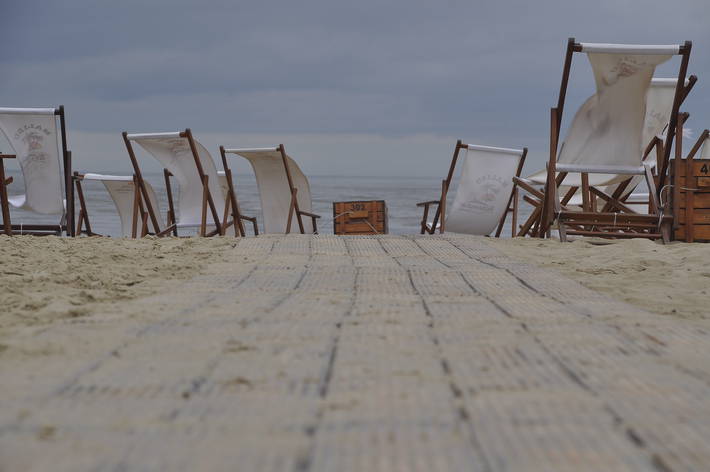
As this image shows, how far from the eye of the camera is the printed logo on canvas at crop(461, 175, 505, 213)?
29.2ft

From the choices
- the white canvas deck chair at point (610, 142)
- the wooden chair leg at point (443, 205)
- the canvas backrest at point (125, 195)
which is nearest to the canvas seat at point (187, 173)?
the canvas backrest at point (125, 195)

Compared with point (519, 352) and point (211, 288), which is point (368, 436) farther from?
point (211, 288)

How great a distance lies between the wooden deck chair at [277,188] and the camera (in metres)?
9.44

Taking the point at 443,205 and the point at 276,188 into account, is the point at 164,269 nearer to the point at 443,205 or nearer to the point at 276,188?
the point at 443,205

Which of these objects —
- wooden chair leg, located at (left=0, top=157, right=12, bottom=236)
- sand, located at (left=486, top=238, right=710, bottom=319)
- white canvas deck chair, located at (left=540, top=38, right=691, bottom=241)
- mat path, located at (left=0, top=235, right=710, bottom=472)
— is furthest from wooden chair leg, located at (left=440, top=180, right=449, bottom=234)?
mat path, located at (left=0, top=235, right=710, bottom=472)

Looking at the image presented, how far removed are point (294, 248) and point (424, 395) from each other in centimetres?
356

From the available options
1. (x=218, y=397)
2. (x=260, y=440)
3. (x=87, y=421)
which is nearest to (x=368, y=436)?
(x=260, y=440)

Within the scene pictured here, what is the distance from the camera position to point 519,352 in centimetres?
214

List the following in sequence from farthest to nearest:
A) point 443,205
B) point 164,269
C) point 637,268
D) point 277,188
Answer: point 277,188, point 443,205, point 637,268, point 164,269

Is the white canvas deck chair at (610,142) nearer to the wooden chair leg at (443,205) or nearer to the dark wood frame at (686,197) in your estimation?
the dark wood frame at (686,197)

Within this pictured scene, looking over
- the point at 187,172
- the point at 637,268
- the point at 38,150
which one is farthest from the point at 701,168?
the point at 38,150

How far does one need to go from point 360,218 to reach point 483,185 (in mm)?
2012

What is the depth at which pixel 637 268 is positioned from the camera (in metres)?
4.39

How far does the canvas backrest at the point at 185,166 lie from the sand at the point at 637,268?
11.0ft
